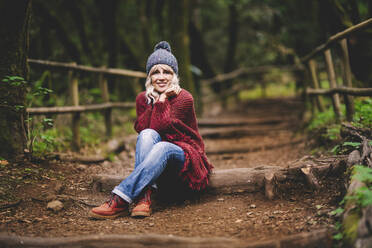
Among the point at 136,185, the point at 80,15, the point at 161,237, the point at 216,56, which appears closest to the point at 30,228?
the point at 136,185

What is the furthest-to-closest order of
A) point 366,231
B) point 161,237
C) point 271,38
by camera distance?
1. point 271,38
2. point 161,237
3. point 366,231

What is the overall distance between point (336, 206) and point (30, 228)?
2193 mm

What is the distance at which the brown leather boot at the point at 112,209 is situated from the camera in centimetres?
264

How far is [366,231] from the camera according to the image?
5.49 feet

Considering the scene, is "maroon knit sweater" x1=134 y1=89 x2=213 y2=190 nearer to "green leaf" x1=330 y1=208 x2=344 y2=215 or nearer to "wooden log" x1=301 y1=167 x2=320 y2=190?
"wooden log" x1=301 y1=167 x2=320 y2=190

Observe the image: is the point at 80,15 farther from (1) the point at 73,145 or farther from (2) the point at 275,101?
(2) the point at 275,101

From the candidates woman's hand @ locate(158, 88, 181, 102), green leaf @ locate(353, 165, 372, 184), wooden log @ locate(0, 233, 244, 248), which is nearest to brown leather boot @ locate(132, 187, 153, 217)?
wooden log @ locate(0, 233, 244, 248)

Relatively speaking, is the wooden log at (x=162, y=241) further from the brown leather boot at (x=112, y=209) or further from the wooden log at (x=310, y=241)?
the brown leather boot at (x=112, y=209)

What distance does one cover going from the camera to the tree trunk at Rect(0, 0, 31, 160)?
10.7ft

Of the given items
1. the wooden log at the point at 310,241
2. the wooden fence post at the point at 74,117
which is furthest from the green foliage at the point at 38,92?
the wooden log at the point at 310,241

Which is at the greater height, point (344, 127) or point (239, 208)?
point (344, 127)

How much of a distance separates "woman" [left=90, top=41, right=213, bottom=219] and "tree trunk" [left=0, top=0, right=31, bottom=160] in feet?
3.98

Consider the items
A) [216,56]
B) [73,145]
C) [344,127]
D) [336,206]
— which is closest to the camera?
[336,206]

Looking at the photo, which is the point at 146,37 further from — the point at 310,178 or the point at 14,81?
the point at 310,178
